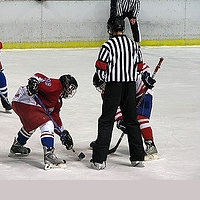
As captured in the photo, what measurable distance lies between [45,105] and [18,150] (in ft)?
1.41

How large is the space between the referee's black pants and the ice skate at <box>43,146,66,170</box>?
0.22 metres

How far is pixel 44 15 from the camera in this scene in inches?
425

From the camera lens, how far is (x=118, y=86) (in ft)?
14.2

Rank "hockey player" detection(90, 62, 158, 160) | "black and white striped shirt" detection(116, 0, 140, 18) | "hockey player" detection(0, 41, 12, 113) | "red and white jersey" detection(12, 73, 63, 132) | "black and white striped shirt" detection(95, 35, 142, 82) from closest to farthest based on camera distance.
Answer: "black and white striped shirt" detection(95, 35, 142, 82)
"red and white jersey" detection(12, 73, 63, 132)
"hockey player" detection(90, 62, 158, 160)
"hockey player" detection(0, 41, 12, 113)
"black and white striped shirt" detection(116, 0, 140, 18)

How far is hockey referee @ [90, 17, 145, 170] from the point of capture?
14.1 ft

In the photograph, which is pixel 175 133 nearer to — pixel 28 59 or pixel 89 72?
→ pixel 89 72

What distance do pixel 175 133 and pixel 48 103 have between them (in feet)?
4.56

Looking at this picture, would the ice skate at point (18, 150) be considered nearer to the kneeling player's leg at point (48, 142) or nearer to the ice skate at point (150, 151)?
the kneeling player's leg at point (48, 142)

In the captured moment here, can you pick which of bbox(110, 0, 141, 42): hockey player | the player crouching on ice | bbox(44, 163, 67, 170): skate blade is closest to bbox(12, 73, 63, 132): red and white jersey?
the player crouching on ice

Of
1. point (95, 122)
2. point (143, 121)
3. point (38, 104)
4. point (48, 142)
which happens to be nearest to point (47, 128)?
point (48, 142)

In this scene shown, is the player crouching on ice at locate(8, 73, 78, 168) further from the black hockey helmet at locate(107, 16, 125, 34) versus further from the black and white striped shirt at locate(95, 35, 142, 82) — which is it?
the black hockey helmet at locate(107, 16, 125, 34)

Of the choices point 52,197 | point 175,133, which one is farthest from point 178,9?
point 52,197

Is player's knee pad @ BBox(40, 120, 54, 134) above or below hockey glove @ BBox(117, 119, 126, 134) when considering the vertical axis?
above

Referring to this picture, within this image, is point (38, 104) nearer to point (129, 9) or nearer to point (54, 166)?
point (54, 166)
